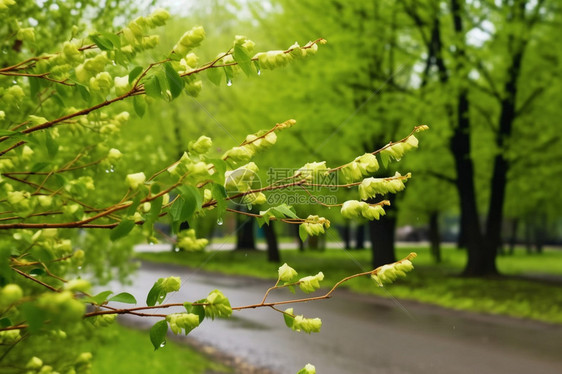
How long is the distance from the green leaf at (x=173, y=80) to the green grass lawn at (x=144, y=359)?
5.33m

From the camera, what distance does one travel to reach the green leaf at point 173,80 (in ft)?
4.91

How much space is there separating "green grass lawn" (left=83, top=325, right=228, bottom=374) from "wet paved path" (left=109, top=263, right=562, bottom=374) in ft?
2.35

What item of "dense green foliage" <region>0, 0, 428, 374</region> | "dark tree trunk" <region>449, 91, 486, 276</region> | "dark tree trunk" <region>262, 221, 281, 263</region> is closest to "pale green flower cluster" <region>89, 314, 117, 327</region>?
"dense green foliage" <region>0, 0, 428, 374</region>

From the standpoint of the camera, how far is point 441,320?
11.4m

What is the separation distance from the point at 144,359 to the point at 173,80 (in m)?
7.18

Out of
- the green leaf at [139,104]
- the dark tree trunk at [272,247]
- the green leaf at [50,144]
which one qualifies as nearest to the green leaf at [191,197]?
the green leaf at [139,104]

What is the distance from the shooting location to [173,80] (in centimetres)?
151

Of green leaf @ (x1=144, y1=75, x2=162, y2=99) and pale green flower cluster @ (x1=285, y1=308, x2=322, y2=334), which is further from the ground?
green leaf @ (x1=144, y1=75, x2=162, y2=99)

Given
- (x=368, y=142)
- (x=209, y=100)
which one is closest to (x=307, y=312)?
(x=368, y=142)

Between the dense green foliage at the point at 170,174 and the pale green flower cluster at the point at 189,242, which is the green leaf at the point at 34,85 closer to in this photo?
the dense green foliage at the point at 170,174

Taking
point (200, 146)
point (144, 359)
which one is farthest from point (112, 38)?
point (144, 359)

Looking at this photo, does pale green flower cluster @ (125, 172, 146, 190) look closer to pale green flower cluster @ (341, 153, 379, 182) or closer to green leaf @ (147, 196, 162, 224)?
green leaf @ (147, 196, 162, 224)

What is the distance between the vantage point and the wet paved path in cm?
775

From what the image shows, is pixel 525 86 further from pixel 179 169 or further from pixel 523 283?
pixel 179 169
